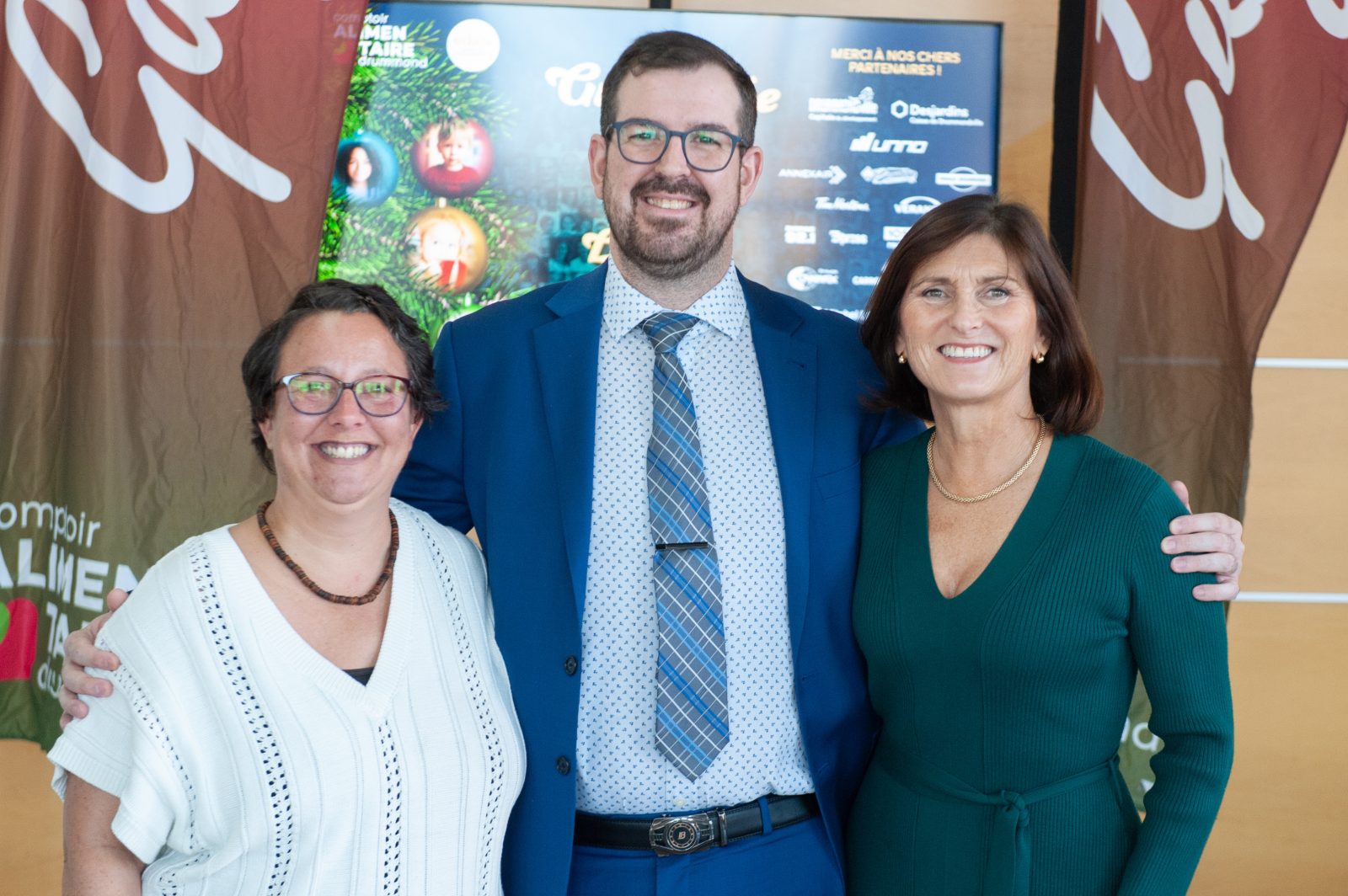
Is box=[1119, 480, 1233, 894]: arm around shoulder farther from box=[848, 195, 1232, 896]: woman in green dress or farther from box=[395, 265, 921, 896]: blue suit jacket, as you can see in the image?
box=[395, 265, 921, 896]: blue suit jacket

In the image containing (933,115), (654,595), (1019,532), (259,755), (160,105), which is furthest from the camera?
(933,115)

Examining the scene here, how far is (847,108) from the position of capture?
3121mm

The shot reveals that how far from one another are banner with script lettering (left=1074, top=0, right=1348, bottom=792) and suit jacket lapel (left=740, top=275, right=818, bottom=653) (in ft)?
4.43

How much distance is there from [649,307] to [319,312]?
0.55 meters

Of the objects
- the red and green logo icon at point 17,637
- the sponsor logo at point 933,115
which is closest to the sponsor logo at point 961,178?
the sponsor logo at point 933,115

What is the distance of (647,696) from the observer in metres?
1.85

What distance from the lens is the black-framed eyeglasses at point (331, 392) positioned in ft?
5.51

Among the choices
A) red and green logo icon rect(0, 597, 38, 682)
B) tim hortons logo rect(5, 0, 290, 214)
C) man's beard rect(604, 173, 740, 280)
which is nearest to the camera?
man's beard rect(604, 173, 740, 280)

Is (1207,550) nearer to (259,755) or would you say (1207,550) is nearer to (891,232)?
(259,755)

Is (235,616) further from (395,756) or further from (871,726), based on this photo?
(871,726)

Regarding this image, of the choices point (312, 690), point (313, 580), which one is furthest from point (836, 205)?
point (312, 690)

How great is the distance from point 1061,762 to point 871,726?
0.39 metres

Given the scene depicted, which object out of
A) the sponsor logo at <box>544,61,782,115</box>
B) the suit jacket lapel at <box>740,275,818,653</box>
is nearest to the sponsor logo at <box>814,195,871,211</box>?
the sponsor logo at <box>544,61,782,115</box>

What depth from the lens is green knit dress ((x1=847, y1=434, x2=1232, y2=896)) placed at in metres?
1.64
